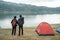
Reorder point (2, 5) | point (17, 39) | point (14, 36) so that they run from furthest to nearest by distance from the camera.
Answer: point (2, 5) < point (14, 36) < point (17, 39)

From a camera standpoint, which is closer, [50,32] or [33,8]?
[50,32]

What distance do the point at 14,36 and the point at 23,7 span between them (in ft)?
399

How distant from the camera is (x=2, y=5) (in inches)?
5212

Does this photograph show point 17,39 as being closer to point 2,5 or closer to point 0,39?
point 0,39

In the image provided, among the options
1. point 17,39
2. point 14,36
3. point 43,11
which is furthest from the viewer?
point 43,11

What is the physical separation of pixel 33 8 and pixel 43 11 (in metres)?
7.22

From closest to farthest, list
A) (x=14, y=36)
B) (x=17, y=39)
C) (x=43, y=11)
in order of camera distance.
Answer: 1. (x=17, y=39)
2. (x=14, y=36)
3. (x=43, y=11)

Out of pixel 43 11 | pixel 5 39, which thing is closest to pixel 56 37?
pixel 5 39

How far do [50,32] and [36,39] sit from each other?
208 centimetres

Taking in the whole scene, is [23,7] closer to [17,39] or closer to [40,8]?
[40,8]

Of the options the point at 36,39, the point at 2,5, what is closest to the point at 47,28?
the point at 36,39

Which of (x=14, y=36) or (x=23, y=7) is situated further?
(x=23, y=7)

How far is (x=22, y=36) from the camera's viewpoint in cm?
1897

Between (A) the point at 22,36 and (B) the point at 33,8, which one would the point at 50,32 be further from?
(B) the point at 33,8
